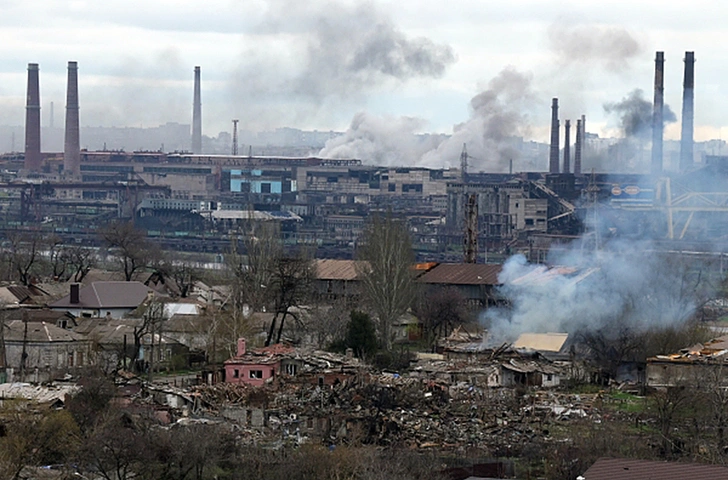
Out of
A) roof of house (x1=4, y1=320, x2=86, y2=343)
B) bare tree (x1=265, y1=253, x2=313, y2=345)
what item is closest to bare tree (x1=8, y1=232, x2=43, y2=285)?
bare tree (x1=265, y1=253, x2=313, y2=345)

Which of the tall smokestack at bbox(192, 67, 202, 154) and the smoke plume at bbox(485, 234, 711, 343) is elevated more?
the tall smokestack at bbox(192, 67, 202, 154)

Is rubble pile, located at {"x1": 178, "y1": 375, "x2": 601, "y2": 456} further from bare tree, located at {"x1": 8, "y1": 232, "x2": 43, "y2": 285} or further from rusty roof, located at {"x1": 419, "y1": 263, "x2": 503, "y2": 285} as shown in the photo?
bare tree, located at {"x1": 8, "y1": 232, "x2": 43, "y2": 285}

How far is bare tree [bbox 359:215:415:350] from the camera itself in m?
32.8

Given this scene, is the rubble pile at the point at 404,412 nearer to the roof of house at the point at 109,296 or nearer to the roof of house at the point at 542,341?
the roof of house at the point at 542,341

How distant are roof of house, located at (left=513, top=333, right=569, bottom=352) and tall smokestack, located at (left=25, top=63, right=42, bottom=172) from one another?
72.0m

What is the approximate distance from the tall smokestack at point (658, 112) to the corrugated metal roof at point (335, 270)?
29726 millimetres

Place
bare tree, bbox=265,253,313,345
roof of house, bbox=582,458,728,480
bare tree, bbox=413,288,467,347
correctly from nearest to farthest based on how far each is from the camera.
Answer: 1. roof of house, bbox=582,458,728,480
2. bare tree, bbox=265,253,313,345
3. bare tree, bbox=413,288,467,347

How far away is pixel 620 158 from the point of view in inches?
3406

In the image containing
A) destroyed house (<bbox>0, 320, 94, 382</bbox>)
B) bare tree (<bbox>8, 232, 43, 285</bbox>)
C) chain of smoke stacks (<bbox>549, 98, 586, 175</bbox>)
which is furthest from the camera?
chain of smoke stacks (<bbox>549, 98, 586, 175</bbox>)

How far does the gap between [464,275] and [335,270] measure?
150 inches

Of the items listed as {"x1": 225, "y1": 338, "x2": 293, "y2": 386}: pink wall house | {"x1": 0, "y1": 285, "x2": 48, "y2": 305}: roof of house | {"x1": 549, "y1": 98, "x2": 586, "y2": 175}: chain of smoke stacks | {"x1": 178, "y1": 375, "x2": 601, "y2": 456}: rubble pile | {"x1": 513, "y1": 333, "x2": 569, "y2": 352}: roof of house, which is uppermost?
{"x1": 549, "y1": 98, "x2": 586, "y2": 175}: chain of smoke stacks

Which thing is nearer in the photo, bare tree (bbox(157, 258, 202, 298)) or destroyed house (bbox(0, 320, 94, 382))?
destroyed house (bbox(0, 320, 94, 382))

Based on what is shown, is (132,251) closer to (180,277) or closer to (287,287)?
(180,277)

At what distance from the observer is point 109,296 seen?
3584cm
